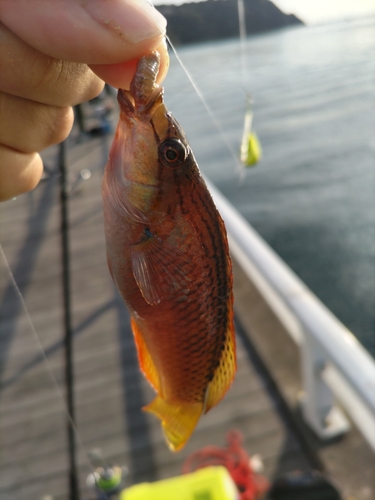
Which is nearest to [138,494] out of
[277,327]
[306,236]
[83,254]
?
[277,327]

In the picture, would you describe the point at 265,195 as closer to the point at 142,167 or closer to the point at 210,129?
the point at 210,129

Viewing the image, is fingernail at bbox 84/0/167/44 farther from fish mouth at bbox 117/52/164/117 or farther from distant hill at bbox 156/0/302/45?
distant hill at bbox 156/0/302/45

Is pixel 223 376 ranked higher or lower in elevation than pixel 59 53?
lower

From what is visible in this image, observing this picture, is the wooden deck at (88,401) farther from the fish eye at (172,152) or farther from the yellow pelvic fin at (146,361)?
the fish eye at (172,152)

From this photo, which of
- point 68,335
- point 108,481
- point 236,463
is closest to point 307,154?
point 68,335

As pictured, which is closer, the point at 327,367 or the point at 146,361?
the point at 146,361

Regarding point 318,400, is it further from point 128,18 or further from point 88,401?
point 128,18
